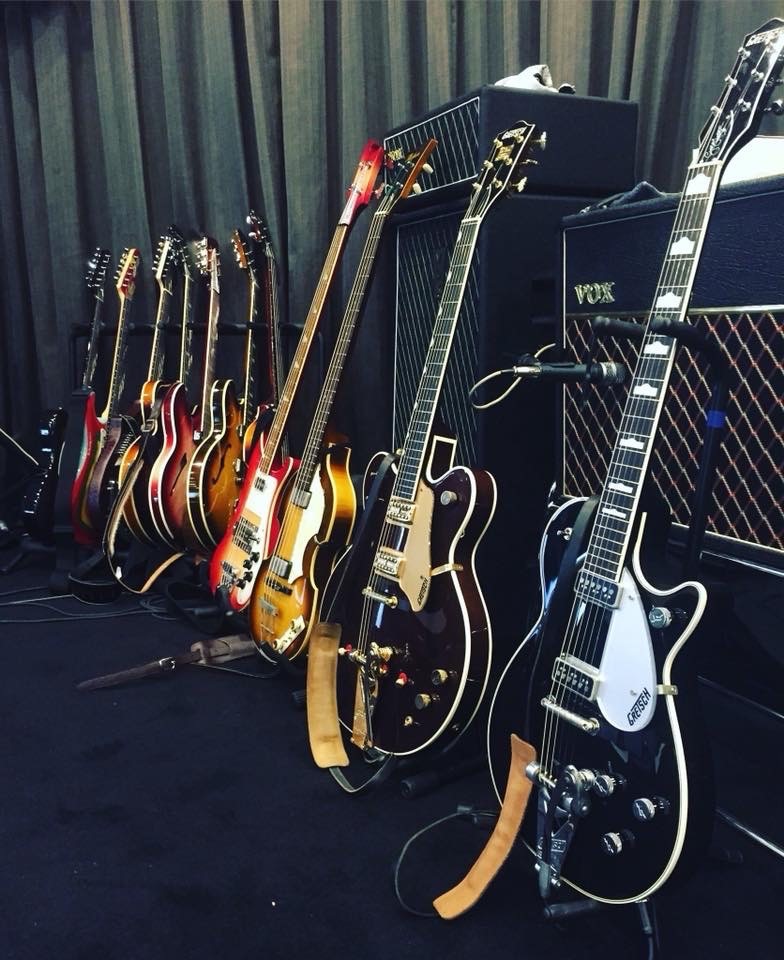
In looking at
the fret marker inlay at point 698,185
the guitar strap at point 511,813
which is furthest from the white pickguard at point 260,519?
the fret marker inlay at point 698,185

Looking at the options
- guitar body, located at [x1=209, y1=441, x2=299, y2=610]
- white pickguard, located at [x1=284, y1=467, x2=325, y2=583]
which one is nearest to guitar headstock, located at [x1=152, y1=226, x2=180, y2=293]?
guitar body, located at [x1=209, y1=441, x2=299, y2=610]

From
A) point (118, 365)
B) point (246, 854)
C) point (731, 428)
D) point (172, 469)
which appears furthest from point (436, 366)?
point (118, 365)

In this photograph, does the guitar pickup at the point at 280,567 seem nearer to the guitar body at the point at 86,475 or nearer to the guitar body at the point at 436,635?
the guitar body at the point at 436,635

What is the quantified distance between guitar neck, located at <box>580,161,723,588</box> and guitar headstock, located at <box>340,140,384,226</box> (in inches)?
36.3

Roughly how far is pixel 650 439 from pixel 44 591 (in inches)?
72.1

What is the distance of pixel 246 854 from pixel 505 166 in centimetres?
117

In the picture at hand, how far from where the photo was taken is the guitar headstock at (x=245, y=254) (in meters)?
2.19

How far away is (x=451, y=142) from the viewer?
5.17 ft


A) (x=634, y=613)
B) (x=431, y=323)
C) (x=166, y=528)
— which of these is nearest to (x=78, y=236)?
(x=166, y=528)

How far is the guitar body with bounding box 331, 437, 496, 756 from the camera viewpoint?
3.87ft

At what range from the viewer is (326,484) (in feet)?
5.15

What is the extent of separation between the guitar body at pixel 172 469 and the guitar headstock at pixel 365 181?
702 mm

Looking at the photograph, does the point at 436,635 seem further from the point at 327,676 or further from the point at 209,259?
the point at 209,259

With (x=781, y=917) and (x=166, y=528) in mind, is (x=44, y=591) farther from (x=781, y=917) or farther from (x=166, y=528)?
(x=781, y=917)
